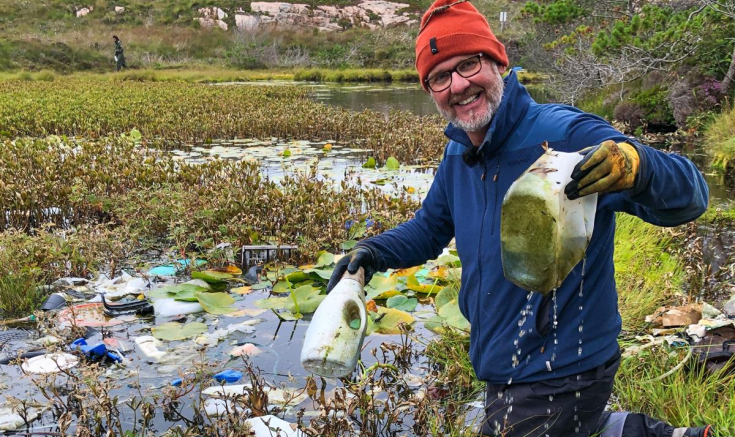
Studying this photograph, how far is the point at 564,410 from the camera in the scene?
7.50ft

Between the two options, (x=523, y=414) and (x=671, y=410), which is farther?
(x=671, y=410)

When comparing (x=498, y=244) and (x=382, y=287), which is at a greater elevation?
(x=498, y=244)

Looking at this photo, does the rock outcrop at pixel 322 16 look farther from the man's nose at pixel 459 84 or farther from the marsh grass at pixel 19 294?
the man's nose at pixel 459 84

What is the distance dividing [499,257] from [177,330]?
2265 millimetres

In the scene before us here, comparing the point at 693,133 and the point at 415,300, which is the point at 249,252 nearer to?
the point at 415,300

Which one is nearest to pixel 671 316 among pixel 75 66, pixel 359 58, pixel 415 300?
pixel 415 300

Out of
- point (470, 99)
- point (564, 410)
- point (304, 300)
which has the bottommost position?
point (304, 300)

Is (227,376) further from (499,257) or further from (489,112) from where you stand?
(489,112)

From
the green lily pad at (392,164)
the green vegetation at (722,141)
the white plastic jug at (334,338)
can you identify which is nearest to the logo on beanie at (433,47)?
the white plastic jug at (334,338)

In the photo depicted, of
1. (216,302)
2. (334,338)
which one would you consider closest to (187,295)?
(216,302)

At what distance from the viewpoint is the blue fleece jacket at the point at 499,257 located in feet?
7.00

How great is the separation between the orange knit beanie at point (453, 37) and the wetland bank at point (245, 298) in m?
1.40

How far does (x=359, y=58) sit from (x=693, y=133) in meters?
33.3

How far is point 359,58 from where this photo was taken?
140ft
